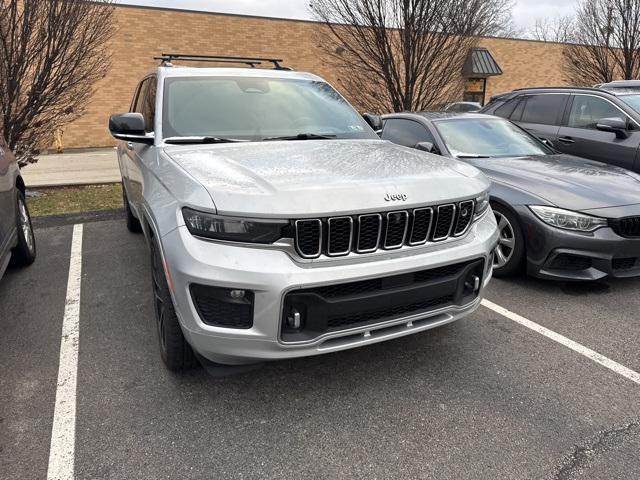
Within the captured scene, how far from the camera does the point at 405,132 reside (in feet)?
19.1

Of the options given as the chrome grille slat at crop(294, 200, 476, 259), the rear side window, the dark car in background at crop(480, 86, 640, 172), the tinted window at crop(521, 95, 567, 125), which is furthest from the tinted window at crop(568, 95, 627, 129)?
the chrome grille slat at crop(294, 200, 476, 259)

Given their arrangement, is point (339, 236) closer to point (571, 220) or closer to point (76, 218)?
point (571, 220)

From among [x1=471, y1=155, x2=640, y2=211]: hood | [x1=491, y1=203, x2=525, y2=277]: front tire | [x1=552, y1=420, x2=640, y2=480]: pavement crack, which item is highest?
[x1=471, y1=155, x2=640, y2=211]: hood

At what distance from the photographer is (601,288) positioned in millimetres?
4254

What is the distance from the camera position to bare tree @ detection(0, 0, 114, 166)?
25.5 ft

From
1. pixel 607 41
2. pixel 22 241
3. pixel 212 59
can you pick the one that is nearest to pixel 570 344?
pixel 212 59

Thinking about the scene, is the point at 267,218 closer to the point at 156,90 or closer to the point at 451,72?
the point at 156,90

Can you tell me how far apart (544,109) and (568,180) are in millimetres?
3108

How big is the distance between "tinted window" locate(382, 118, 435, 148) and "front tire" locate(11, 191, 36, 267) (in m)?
4.18

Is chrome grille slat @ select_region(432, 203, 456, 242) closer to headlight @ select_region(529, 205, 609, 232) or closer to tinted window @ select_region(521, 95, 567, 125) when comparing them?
headlight @ select_region(529, 205, 609, 232)

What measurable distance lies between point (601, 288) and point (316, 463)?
3344mm

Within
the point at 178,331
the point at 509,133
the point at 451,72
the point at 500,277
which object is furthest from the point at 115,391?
the point at 451,72

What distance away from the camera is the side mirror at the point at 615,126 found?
5.88 m

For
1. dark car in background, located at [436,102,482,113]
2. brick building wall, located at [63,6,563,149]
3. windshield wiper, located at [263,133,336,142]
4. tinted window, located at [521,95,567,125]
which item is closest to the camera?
windshield wiper, located at [263,133,336,142]
